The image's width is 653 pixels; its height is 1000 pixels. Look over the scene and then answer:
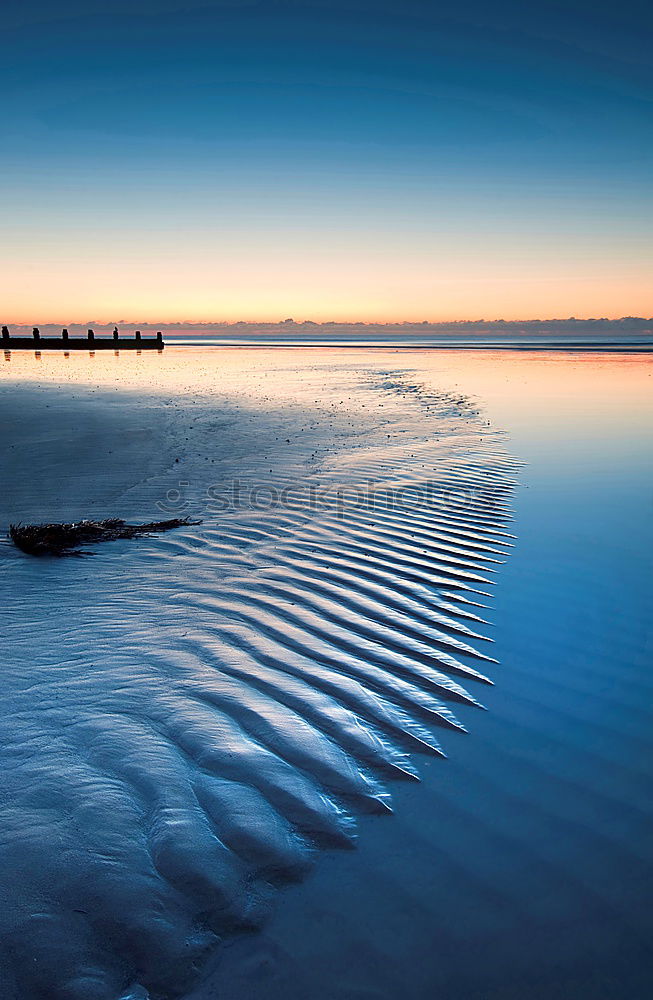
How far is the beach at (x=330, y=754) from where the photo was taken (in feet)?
6.60

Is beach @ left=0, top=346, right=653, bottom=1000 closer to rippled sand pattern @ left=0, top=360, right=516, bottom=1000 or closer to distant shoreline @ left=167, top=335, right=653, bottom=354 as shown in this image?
rippled sand pattern @ left=0, top=360, right=516, bottom=1000

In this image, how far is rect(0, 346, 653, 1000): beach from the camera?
2012 millimetres

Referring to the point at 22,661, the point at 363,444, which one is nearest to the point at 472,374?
the point at 363,444

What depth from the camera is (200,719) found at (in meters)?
3.16

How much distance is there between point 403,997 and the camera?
1881mm

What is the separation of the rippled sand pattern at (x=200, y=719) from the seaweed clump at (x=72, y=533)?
280 mm

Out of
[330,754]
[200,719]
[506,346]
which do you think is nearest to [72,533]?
[200,719]

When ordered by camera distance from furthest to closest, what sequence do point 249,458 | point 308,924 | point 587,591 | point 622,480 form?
1. point 249,458
2. point 622,480
3. point 587,591
4. point 308,924

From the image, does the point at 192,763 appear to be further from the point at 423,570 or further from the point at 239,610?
the point at 423,570

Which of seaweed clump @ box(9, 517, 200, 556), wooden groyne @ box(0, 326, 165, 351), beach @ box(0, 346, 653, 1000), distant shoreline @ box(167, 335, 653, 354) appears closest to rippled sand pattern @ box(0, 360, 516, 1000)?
beach @ box(0, 346, 653, 1000)

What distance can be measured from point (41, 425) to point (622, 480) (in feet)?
35.0

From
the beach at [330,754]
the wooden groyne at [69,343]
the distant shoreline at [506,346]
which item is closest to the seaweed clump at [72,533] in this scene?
the beach at [330,754]

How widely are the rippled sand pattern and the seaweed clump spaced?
Result: 280 millimetres

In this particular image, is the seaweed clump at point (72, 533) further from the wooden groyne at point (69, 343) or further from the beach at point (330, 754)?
the wooden groyne at point (69, 343)
